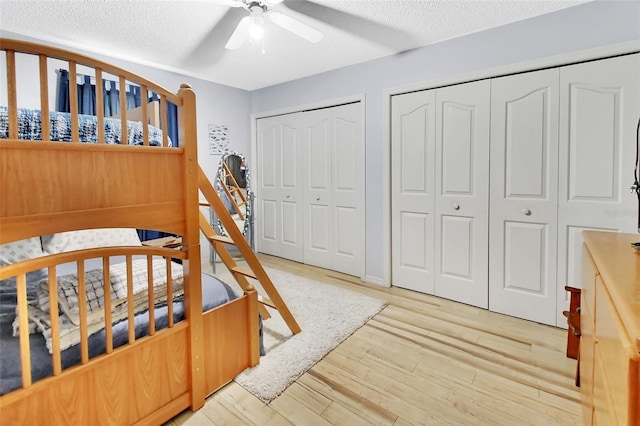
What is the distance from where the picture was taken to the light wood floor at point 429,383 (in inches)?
58.9

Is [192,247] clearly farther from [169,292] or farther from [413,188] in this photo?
[413,188]

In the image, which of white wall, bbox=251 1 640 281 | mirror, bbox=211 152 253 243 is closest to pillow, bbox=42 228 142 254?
mirror, bbox=211 152 253 243

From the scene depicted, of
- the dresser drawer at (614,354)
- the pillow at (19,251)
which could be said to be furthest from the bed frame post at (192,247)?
the dresser drawer at (614,354)

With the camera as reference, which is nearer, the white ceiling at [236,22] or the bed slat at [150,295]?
the bed slat at [150,295]

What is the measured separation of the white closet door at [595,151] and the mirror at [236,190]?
324cm

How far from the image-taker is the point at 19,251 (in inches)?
76.9

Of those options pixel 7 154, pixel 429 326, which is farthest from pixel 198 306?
pixel 429 326

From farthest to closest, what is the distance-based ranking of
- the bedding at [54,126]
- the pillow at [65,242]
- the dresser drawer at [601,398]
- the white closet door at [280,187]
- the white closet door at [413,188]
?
the white closet door at [280,187] → the white closet door at [413,188] → the pillow at [65,242] → the bedding at [54,126] → the dresser drawer at [601,398]

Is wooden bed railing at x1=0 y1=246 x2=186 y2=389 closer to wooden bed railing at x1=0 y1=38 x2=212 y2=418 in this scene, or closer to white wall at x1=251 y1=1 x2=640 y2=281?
wooden bed railing at x1=0 y1=38 x2=212 y2=418

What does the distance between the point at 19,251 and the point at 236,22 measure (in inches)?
83.6

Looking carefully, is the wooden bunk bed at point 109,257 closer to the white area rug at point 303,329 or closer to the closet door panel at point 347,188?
the white area rug at point 303,329

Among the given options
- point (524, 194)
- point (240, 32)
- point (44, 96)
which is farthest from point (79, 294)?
point (524, 194)

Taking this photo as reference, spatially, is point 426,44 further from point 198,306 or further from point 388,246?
point 198,306

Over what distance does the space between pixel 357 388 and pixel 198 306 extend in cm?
96
